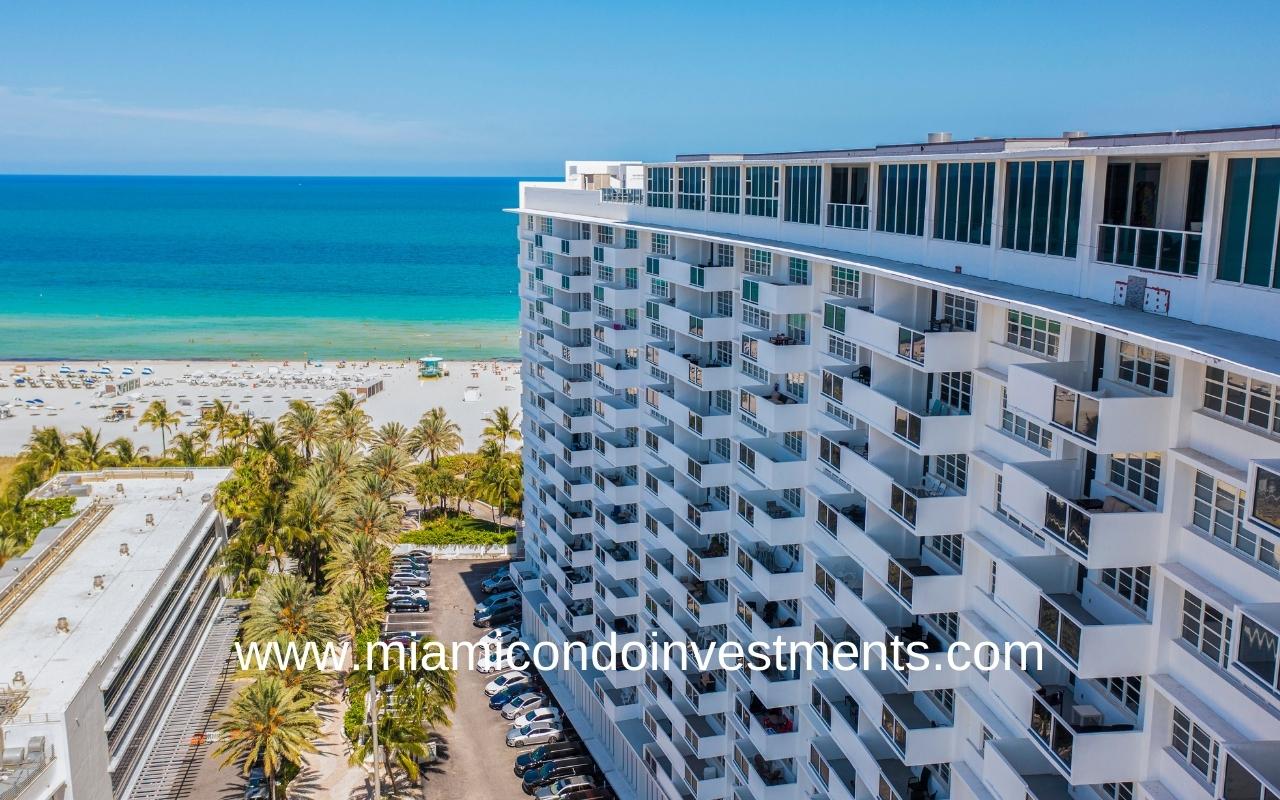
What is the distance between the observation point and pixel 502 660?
5309cm

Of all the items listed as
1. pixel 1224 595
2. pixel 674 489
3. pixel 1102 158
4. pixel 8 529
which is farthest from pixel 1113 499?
pixel 8 529

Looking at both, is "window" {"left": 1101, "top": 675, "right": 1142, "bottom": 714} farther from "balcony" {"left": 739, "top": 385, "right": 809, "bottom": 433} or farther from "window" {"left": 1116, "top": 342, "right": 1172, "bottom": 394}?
"balcony" {"left": 739, "top": 385, "right": 809, "bottom": 433}

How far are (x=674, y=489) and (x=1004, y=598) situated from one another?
19152 millimetres

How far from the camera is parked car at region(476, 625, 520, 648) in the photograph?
179 ft

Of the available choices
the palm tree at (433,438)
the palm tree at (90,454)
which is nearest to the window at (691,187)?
the palm tree at (433,438)

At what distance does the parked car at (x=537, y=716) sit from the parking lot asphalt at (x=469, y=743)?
0.68 metres

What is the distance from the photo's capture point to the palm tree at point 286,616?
150 ft

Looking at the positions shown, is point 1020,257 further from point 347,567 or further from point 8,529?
point 8,529

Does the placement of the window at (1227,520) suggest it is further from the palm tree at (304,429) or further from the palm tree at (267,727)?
the palm tree at (304,429)

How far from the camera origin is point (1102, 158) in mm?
19672

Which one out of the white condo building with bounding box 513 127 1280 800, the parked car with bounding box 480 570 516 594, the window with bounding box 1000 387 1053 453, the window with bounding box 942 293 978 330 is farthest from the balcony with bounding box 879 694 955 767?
the parked car with bounding box 480 570 516 594

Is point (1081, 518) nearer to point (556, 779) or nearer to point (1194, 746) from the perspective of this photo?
point (1194, 746)

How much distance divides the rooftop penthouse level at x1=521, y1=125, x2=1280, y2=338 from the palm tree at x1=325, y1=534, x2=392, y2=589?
96.5 ft

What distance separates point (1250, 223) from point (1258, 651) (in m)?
6.91
